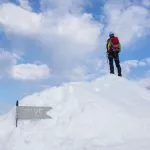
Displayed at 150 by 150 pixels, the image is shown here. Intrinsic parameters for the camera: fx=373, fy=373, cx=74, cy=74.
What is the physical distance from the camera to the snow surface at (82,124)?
12040 mm

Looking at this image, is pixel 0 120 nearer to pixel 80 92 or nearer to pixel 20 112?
pixel 20 112

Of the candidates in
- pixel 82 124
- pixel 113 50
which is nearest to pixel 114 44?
pixel 113 50

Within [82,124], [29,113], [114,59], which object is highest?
[114,59]

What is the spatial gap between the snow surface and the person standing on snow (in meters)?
4.17

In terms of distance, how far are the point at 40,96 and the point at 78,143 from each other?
395cm

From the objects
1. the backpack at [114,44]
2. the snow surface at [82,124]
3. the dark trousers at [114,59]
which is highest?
the backpack at [114,44]

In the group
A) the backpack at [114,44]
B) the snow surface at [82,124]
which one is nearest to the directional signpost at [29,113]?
the snow surface at [82,124]

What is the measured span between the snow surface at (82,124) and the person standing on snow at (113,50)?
417 cm

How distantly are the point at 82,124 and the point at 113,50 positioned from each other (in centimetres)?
760

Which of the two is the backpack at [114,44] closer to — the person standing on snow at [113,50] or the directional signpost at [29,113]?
the person standing on snow at [113,50]

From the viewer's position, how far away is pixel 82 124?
12867 mm

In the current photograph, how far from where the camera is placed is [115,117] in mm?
13352

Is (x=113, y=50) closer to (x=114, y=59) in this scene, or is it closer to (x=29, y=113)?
(x=114, y=59)

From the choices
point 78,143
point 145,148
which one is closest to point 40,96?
point 78,143
